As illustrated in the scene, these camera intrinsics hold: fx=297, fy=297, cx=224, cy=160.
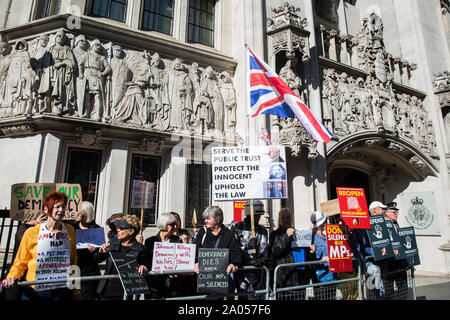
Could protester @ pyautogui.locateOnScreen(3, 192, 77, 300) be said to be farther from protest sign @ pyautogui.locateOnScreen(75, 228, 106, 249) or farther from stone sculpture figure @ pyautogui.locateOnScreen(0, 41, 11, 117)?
stone sculpture figure @ pyautogui.locateOnScreen(0, 41, 11, 117)

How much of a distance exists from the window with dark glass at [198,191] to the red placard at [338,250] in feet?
15.7

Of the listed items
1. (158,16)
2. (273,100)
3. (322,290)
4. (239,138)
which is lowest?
(322,290)

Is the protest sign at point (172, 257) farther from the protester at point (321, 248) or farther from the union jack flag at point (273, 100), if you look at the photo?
the union jack flag at point (273, 100)

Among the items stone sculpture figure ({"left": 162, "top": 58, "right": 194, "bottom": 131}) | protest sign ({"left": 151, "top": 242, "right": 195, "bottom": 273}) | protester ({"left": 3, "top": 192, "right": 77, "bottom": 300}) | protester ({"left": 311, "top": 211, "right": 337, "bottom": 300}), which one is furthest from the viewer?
stone sculpture figure ({"left": 162, "top": 58, "right": 194, "bottom": 131})

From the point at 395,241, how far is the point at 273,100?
381 centimetres

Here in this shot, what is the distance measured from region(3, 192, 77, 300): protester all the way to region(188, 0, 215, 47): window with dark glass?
27.8 ft

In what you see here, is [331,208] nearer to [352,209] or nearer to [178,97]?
[352,209]

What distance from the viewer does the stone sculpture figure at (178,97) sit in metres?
8.81

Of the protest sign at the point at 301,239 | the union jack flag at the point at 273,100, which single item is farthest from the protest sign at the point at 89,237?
the union jack flag at the point at 273,100

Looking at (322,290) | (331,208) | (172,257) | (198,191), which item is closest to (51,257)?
(172,257)

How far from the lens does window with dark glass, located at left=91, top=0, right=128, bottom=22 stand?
8.93m

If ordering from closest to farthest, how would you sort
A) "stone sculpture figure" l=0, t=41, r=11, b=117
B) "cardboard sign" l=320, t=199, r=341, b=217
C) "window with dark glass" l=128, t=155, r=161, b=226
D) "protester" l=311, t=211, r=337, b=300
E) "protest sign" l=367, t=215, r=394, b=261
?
"protest sign" l=367, t=215, r=394, b=261, "protester" l=311, t=211, r=337, b=300, "cardboard sign" l=320, t=199, r=341, b=217, "stone sculpture figure" l=0, t=41, r=11, b=117, "window with dark glass" l=128, t=155, r=161, b=226

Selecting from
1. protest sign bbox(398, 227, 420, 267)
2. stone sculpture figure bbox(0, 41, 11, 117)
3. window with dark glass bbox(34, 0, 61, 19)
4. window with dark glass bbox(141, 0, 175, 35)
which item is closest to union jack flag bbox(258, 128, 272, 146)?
protest sign bbox(398, 227, 420, 267)

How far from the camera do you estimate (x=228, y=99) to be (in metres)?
9.87
